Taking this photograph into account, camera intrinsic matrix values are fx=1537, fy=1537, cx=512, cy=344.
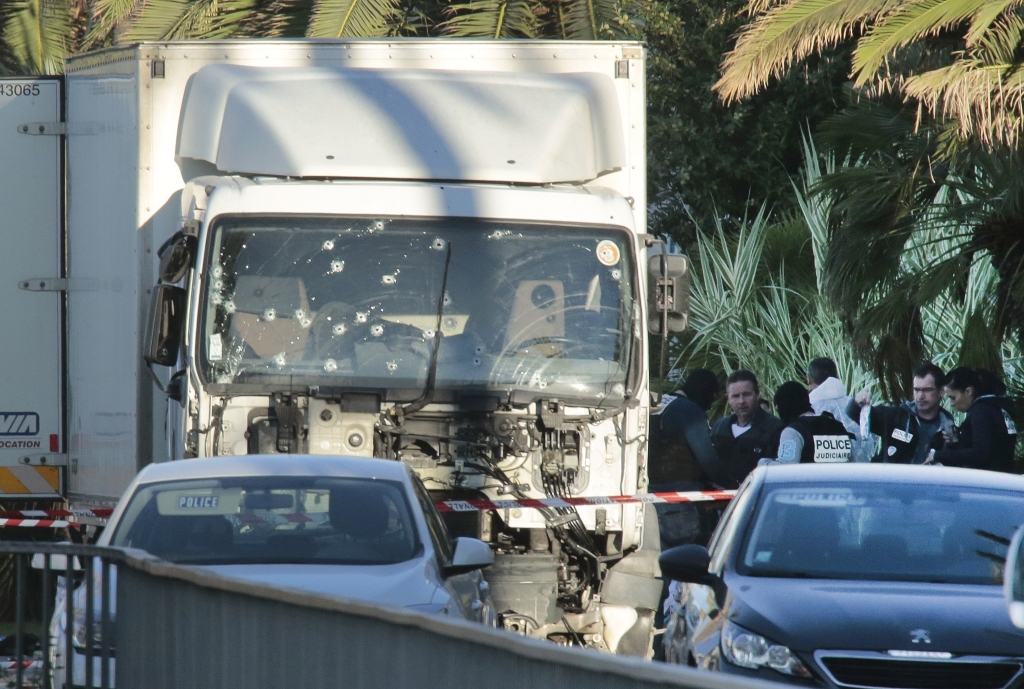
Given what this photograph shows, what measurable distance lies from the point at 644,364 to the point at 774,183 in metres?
16.0

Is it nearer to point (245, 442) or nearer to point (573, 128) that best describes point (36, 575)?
point (245, 442)

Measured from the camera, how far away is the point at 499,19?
15812 mm

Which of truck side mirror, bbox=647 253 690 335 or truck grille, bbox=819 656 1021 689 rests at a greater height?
truck side mirror, bbox=647 253 690 335

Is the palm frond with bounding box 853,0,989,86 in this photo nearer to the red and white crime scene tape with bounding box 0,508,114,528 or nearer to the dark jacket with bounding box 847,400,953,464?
the dark jacket with bounding box 847,400,953,464

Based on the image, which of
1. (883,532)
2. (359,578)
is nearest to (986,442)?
(883,532)

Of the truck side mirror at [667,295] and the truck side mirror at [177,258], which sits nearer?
the truck side mirror at [177,258]

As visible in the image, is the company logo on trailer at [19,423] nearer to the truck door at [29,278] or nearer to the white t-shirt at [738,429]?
the truck door at [29,278]

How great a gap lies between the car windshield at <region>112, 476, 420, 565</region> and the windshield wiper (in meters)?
1.29

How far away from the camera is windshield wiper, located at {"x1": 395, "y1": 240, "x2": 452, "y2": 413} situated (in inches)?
349

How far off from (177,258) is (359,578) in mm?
2885

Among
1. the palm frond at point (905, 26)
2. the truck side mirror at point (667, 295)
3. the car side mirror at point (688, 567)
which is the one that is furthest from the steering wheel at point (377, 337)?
the palm frond at point (905, 26)

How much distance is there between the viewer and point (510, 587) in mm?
8922

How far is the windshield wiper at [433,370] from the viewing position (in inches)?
349

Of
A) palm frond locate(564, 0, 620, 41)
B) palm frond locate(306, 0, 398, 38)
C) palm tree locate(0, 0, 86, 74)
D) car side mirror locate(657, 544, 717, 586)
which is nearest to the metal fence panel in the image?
car side mirror locate(657, 544, 717, 586)
